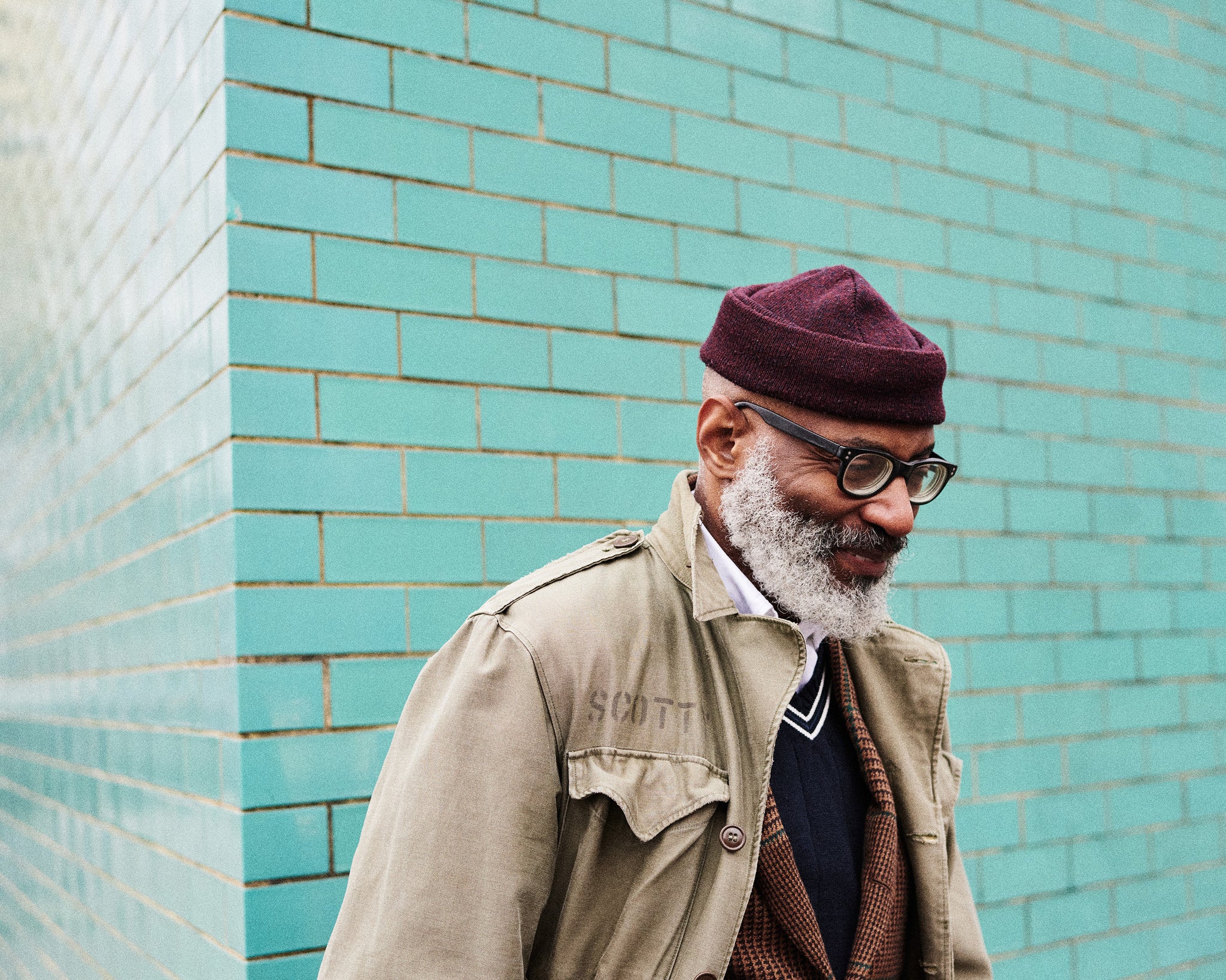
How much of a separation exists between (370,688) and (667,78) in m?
1.92

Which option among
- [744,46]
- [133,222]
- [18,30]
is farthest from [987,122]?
[18,30]

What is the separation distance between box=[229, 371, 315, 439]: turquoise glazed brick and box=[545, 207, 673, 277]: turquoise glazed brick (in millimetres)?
801

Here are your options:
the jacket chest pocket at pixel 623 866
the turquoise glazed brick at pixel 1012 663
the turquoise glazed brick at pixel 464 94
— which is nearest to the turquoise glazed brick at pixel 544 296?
the turquoise glazed brick at pixel 464 94

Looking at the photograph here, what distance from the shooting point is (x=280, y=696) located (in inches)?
106

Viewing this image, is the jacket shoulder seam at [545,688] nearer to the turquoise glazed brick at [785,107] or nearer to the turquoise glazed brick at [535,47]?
the turquoise glazed brick at [535,47]

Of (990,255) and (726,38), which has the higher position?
(726,38)

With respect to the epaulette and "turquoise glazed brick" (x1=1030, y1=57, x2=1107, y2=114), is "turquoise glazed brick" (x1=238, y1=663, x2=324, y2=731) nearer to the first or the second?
the epaulette

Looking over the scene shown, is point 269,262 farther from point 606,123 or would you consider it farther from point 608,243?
point 606,123

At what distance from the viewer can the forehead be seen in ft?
6.76

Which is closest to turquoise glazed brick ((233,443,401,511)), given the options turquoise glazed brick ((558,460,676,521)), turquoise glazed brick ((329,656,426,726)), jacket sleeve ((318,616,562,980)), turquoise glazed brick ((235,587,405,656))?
turquoise glazed brick ((235,587,405,656))

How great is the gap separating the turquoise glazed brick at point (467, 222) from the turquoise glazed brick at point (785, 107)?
0.85 metres

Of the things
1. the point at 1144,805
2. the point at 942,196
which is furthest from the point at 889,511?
the point at 1144,805

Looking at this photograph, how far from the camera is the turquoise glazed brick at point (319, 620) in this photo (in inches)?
106

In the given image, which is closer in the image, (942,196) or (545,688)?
(545,688)
